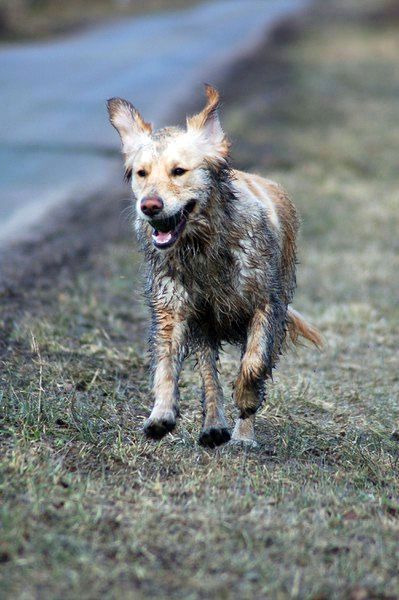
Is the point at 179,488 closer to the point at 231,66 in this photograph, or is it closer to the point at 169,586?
the point at 169,586

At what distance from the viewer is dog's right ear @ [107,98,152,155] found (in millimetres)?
5699

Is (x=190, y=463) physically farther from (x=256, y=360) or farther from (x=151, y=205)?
(x=151, y=205)

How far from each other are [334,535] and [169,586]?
89 cm

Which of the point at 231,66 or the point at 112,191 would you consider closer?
the point at 112,191

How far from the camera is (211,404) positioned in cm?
575

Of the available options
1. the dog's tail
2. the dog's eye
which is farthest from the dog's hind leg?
the dog's eye

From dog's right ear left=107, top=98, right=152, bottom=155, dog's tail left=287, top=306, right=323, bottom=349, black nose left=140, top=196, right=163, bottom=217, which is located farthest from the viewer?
dog's tail left=287, top=306, right=323, bottom=349

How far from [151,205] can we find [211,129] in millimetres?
782

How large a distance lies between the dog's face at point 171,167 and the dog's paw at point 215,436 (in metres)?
1.01

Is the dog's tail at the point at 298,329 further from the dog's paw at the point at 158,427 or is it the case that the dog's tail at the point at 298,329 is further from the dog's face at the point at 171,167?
the dog's paw at the point at 158,427

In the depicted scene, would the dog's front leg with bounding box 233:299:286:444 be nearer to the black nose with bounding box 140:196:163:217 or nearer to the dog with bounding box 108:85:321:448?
the dog with bounding box 108:85:321:448

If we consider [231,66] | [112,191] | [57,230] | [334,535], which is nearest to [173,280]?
[334,535]

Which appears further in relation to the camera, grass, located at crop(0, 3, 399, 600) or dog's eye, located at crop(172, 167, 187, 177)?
dog's eye, located at crop(172, 167, 187, 177)

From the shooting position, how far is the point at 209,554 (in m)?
4.20
